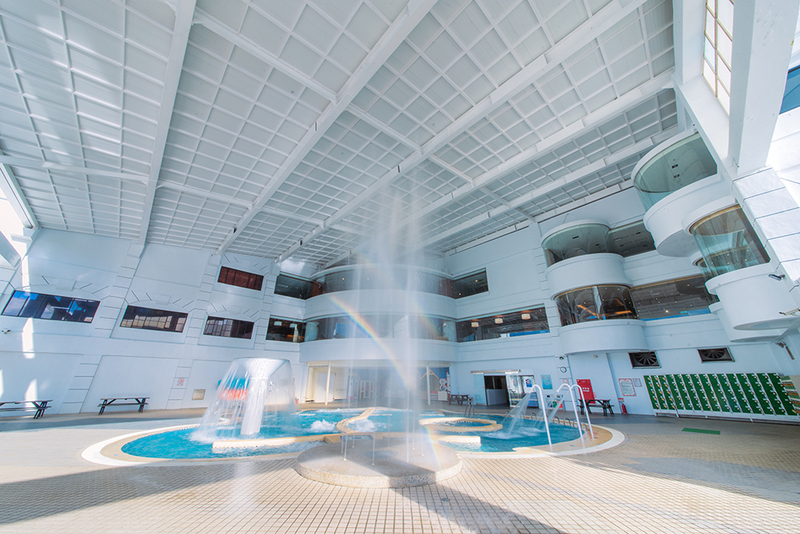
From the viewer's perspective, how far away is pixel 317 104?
1082cm

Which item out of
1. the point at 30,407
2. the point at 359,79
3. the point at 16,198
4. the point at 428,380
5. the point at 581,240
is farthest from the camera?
the point at 428,380

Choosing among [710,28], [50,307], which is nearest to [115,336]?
[50,307]

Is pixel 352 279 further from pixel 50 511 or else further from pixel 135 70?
pixel 50 511

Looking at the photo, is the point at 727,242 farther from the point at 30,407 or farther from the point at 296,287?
the point at 30,407

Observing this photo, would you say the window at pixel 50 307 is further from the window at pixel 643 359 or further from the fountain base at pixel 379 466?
the window at pixel 643 359

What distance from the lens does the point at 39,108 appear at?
9.80 metres

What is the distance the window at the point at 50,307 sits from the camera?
14648mm

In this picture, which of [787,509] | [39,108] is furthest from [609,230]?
[39,108]

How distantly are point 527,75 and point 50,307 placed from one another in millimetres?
24764

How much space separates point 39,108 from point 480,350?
23.9 metres

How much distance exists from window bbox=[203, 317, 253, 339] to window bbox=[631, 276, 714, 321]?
24465mm

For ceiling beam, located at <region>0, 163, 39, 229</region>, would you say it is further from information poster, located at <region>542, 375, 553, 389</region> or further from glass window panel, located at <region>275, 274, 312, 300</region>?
information poster, located at <region>542, 375, 553, 389</region>

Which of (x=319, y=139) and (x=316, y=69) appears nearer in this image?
(x=316, y=69)

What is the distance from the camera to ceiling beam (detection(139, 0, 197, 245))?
7.49 meters
